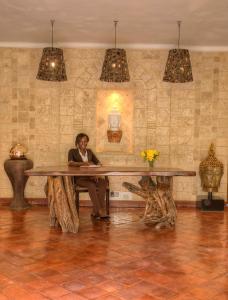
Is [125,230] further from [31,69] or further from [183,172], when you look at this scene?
[31,69]

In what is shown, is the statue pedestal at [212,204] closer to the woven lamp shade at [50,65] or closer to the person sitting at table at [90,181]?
the person sitting at table at [90,181]

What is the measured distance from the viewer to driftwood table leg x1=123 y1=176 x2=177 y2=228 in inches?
190

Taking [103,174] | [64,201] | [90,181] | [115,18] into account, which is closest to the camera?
[103,174]

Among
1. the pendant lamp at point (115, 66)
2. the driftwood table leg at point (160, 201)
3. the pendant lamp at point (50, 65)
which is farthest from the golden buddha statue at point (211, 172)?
the pendant lamp at point (50, 65)

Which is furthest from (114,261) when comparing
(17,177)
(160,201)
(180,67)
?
(17,177)

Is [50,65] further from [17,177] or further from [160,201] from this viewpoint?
[160,201]

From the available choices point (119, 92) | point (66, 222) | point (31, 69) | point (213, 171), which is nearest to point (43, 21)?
point (31, 69)

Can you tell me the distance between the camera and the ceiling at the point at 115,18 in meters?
4.54

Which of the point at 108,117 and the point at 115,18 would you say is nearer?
the point at 115,18

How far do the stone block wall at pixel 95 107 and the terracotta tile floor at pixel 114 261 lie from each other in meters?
1.57

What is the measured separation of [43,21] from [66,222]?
9.50 feet

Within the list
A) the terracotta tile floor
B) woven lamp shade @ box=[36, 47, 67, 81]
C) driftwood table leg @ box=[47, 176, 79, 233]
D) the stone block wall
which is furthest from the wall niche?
driftwood table leg @ box=[47, 176, 79, 233]

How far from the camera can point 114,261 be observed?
3.40 meters

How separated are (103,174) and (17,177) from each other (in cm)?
217
